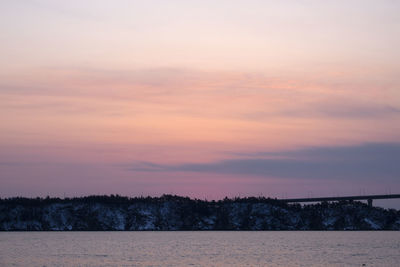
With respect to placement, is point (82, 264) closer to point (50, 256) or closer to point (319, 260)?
point (50, 256)

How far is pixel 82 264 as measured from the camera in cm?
9038

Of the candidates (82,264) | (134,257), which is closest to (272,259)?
(134,257)

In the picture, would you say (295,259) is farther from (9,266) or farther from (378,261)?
(9,266)

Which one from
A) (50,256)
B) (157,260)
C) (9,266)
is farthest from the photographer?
(50,256)

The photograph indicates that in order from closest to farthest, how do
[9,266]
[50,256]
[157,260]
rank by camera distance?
[9,266]
[157,260]
[50,256]

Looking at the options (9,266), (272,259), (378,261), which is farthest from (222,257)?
(9,266)

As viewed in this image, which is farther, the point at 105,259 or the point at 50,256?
the point at 50,256

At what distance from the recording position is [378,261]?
9925 centimetres

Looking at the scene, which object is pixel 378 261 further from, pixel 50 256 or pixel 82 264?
pixel 50 256

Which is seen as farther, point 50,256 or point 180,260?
point 50,256

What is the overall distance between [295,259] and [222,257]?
38.3 feet

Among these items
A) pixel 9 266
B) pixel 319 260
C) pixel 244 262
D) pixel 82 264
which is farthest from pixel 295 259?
pixel 9 266

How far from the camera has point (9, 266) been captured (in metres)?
90.2

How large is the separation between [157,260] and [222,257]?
38.5 ft
